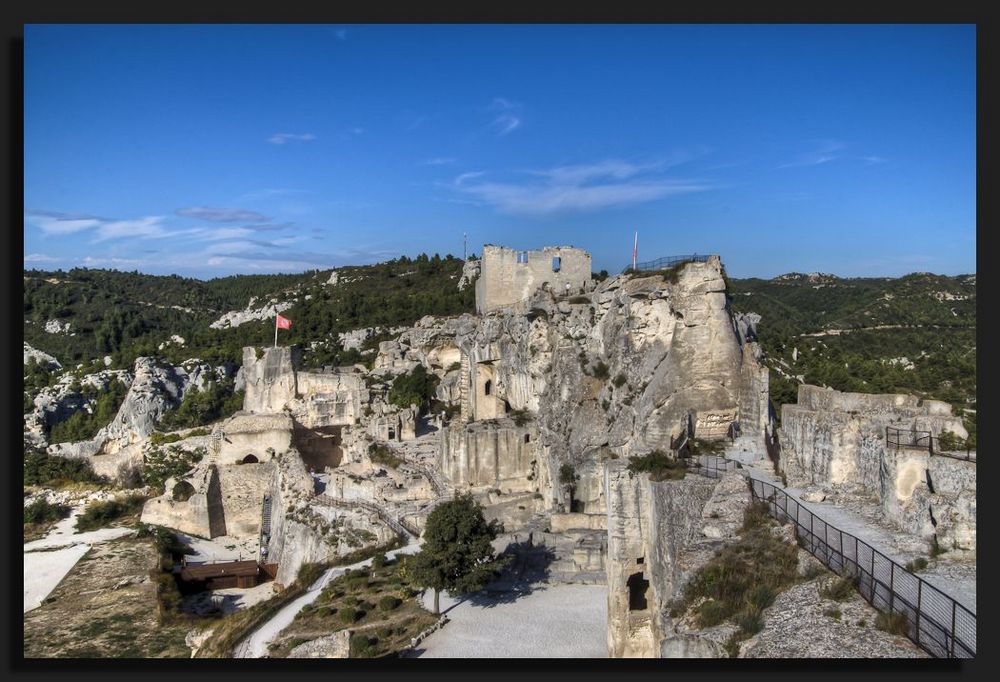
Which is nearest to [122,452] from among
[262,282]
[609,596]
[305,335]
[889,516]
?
[305,335]

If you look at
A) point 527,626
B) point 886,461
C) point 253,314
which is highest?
point 253,314

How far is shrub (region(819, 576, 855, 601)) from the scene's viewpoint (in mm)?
7309

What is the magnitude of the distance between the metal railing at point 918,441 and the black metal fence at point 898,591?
5.01 ft

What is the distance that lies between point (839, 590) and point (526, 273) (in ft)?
91.7

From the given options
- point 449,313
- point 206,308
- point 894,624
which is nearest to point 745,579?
point 894,624

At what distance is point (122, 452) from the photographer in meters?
36.0

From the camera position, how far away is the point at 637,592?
535 inches

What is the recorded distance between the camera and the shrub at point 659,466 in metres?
12.1

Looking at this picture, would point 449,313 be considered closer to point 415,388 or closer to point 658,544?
point 415,388

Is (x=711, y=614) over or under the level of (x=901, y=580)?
under

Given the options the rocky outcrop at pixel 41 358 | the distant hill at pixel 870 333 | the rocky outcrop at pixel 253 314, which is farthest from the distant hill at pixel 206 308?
the distant hill at pixel 870 333

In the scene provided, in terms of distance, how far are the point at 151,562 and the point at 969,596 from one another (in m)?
23.7

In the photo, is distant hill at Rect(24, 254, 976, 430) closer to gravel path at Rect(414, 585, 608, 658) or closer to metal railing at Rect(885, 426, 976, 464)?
gravel path at Rect(414, 585, 608, 658)

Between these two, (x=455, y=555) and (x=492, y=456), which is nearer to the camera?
(x=455, y=555)
